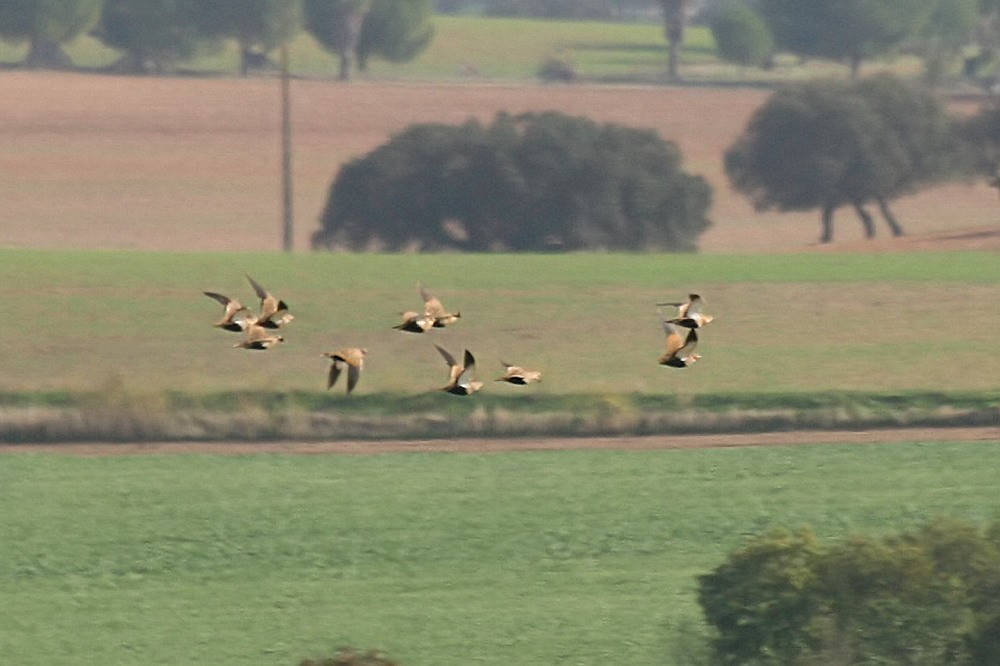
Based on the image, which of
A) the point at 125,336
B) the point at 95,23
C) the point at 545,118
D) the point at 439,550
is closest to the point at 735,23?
the point at 95,23

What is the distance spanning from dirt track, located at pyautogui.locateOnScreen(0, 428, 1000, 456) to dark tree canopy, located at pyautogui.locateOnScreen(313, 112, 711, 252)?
89.7 ft

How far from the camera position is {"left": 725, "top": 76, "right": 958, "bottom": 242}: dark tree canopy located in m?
66.8

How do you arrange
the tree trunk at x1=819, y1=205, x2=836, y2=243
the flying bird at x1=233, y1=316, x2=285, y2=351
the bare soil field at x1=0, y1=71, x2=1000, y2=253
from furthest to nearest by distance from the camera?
the tree trunk at x1=819, y1=205, x2=836, y2=243 → the bare soil field at x1=0, y1=71, x2=1000, y2=253 → the flying bird at x1=233, y1=316, x2=285, y2=351

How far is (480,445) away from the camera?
1142 inches

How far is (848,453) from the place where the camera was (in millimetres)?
28406

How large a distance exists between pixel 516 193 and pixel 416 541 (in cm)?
3413

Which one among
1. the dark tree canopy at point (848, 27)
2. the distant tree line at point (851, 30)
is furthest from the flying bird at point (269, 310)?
the dark tree canopy at point (848, 27)

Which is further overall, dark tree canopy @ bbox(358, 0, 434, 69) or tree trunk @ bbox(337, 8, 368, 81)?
dark tree canopy @ bbox(358, 0, 434, 69)

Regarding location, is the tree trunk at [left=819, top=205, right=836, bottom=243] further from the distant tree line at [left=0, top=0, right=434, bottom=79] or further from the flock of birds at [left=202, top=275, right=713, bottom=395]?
the flock of birds at [left=202, top=275, right=713, bottom=395]

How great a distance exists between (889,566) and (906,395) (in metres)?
16.7

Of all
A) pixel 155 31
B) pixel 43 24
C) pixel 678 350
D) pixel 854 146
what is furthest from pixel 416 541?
pixel 43 24

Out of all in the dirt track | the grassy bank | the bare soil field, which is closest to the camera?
the dirt track

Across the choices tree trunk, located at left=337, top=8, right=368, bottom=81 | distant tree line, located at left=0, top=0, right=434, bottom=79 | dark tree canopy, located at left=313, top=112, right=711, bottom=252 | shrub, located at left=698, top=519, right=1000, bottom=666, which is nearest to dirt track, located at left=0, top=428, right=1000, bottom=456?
shrub, located at left=698, top=519, right=1000, bottom=666

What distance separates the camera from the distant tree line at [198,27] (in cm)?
10669
